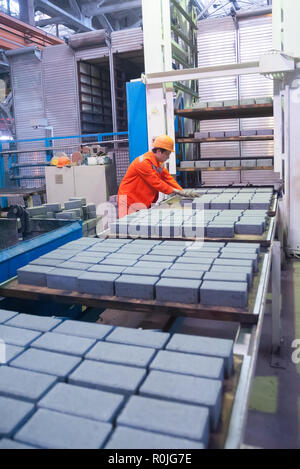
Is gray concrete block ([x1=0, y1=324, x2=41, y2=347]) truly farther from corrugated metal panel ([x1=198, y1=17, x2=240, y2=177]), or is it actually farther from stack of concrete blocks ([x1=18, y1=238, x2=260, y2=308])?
corrugated metal panel ([x1=198, y1=17, x2=240, y2=177])

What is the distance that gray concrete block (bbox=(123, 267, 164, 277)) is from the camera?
100 inches

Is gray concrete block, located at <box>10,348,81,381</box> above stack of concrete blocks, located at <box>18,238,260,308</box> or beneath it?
beneath

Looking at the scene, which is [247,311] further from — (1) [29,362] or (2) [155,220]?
(2) [155,220]

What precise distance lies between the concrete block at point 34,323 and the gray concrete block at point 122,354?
0.36 m

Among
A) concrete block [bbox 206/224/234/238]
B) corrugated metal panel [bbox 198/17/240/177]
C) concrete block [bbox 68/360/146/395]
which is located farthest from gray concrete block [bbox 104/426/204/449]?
corrugated metal panel [bbox 198/17/240/177]

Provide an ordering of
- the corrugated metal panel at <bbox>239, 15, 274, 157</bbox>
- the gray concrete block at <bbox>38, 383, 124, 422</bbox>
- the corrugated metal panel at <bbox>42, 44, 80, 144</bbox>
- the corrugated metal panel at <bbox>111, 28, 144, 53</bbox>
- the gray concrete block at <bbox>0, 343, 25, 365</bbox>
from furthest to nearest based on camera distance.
Answer: 1. the corrugated metal panel at <bbox>42, 44, 80, 144</bbox>
2. the corrugated metal panel at <bbox>111, 28, 144, 53</bbox>
3. the corrugated metal panel at <bbox>239, 15, 274, 157</bbox>
4. the gray concrete block at <bbox>0, 343, 25, 365</bbox>
5. the gray concrete block at <bbox>38, 383, 124, 422</bbox>

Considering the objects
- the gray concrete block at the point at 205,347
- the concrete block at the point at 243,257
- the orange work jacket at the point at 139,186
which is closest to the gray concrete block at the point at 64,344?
the gray concrete block at the point at 205,347

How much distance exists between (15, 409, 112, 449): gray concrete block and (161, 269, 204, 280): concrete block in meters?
1.20

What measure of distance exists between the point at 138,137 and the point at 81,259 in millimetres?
4253

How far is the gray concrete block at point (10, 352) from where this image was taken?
1.78 metres

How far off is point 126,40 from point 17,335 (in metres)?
11.8

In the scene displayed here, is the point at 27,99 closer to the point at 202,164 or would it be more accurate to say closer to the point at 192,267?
the point at 202,164

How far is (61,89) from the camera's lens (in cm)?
1310

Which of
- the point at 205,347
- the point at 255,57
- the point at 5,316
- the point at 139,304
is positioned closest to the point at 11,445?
the point at 205,347
